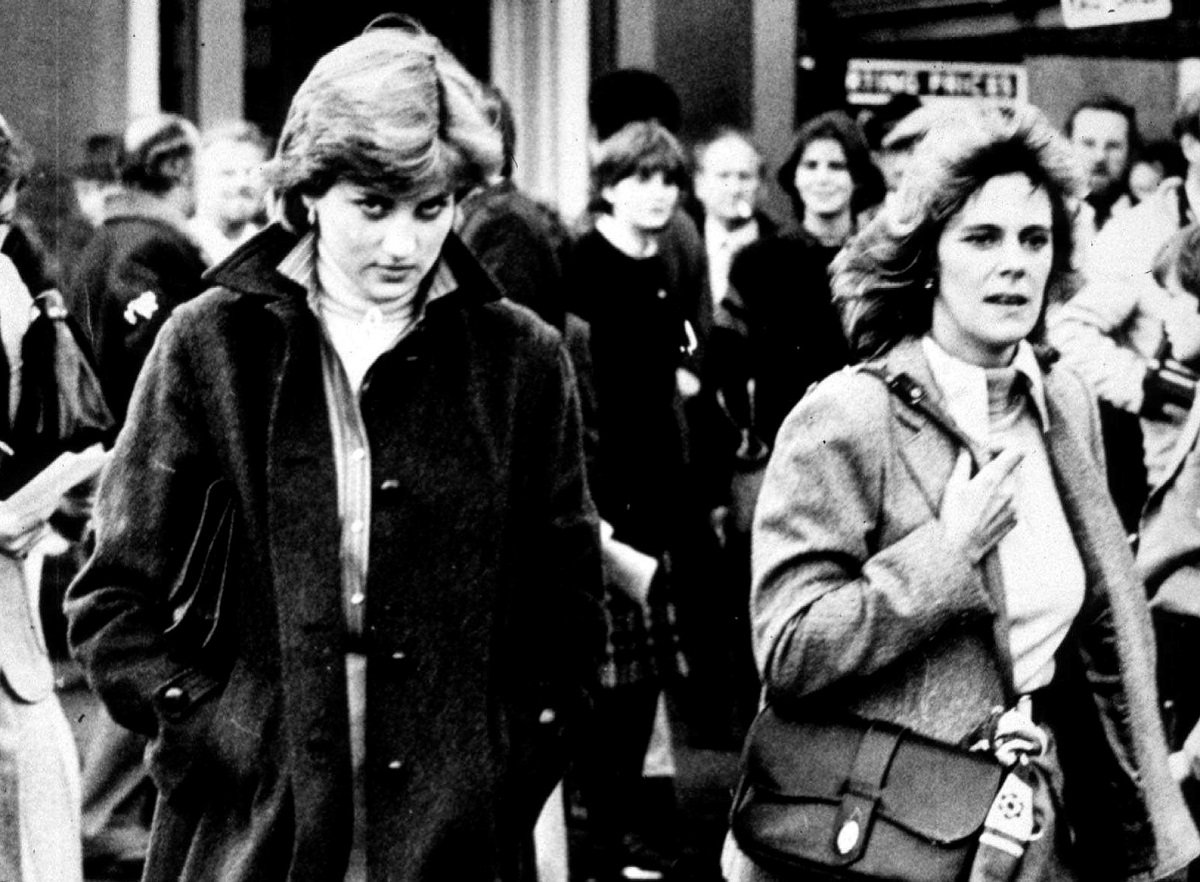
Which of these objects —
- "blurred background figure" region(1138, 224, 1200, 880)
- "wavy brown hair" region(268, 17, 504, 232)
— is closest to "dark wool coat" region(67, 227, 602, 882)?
"wavy brown hair" region(268, 17, 504, 232)

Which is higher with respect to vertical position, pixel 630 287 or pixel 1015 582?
pixel 630 287

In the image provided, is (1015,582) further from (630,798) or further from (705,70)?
(705,70)

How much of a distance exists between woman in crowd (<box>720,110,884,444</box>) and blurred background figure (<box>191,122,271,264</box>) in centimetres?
190

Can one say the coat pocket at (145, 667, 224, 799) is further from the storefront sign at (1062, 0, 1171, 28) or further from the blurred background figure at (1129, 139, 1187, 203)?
the blurred background figure at (1129, 139, 1187, 203)

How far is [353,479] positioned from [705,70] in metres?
10.1

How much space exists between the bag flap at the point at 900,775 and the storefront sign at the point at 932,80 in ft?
23.1

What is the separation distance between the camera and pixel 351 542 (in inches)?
159

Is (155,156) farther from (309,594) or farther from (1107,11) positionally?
(309,594)

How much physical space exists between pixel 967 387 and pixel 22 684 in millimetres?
2407

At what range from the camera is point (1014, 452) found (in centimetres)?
432

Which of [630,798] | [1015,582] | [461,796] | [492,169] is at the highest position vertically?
[492,169]

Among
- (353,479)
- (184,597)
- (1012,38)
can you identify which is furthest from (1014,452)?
(1012,38)

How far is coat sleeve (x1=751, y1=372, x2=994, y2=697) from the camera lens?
4.17 meters

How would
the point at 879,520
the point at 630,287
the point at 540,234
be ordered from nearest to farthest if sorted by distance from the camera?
the point at 879,520 < the point at 540,234 < the point at 630,287
